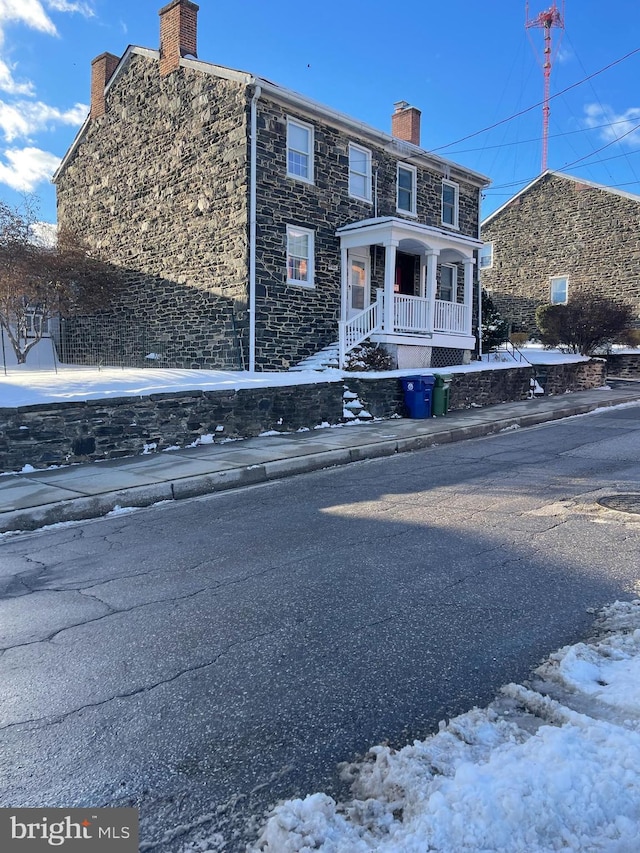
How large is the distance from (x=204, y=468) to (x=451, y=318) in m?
12.5

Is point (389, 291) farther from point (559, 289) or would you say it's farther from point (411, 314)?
point (559, 289)

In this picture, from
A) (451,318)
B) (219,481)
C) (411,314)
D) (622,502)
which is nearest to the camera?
(622,502)

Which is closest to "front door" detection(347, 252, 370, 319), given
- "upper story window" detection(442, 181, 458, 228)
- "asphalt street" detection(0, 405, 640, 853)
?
"upper story window" detection(442, 181, 458, 228)

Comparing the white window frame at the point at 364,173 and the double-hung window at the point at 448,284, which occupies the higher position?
the white window frame at the point at 364,173

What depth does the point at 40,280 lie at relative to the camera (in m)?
17.3

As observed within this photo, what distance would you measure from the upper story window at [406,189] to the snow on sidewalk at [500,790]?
63.6ft

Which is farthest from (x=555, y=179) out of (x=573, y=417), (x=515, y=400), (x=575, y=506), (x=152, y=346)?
(x=575, y=506)

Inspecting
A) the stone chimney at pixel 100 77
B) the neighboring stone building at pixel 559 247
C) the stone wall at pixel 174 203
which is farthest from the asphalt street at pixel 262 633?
the neighboring stone building at pixel 559 247

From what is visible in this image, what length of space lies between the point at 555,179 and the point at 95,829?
33934mm

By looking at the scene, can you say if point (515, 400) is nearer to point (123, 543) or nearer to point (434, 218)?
point (434, 218)

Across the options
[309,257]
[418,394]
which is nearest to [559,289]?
[309,257]

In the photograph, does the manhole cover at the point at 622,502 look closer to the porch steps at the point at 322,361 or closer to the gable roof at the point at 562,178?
the porch steps at the point at 322,361

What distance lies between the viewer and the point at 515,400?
1795 cm

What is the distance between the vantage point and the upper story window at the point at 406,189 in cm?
2008
